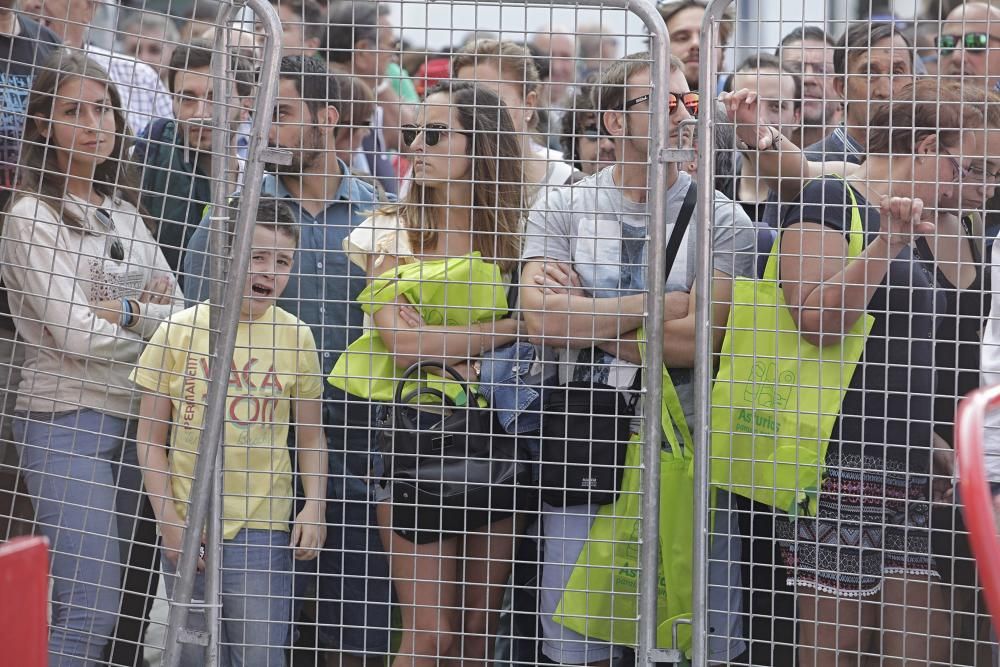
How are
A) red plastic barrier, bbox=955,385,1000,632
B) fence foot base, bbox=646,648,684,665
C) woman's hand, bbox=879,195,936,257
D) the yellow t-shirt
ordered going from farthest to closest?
the yellow t-shirt < fence foot base, bbox=646,648,684,665 < woman's hand, bbox=879,195,936,257 < red plastic barrier, bbox=955,385,1000,632

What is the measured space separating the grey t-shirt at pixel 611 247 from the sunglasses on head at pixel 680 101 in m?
0.21

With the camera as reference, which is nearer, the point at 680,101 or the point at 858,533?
the point at 858,533

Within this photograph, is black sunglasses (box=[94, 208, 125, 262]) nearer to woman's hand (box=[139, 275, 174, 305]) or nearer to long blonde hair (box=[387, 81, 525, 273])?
woman's hand (box=[139, 275, 174, 305])

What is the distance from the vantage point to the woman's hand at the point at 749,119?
3.22m

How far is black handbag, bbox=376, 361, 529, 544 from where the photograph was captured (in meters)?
3.39

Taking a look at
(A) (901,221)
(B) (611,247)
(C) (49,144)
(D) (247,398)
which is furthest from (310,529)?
(A) (901,221)

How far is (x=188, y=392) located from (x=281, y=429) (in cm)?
29

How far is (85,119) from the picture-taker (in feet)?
11.8

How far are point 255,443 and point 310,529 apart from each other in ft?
0.98

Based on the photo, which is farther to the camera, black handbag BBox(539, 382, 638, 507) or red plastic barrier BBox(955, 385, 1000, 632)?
black handbag BBox(539, 382, 638, 507)

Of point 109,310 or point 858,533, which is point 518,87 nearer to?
point 109,310

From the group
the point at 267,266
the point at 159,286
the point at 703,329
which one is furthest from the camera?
the point at 159,286

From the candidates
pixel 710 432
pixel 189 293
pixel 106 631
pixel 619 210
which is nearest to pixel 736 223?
pixel 619 210

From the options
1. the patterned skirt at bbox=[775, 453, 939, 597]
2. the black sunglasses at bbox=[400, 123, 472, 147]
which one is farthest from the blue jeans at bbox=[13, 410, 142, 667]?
the patterned skirt at bbox=[775, 453, 939, 597]
